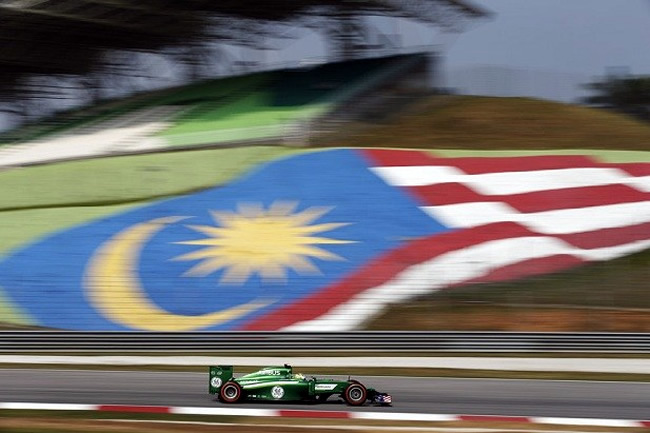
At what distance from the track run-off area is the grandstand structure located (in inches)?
482

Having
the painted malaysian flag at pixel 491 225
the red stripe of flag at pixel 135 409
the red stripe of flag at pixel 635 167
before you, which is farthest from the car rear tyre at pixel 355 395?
the red stripe of flag at pixel 635 167

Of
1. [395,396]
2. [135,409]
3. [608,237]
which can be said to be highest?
[608,237]

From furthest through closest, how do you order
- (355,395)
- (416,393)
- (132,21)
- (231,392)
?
1. (132,21)
2. (416,393)
3. (231,392)
4. (355,395)

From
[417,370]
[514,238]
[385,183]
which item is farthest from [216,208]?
[417,370]

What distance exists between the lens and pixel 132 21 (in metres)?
31.7

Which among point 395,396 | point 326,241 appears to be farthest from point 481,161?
point 395,396

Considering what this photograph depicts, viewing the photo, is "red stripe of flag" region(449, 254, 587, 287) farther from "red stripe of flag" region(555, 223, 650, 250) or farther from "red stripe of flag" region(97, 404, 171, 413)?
"red stripe of flag" region(97, 404, 171, 413)

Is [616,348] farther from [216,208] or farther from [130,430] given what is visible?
[130,430]

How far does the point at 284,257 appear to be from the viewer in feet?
75.5

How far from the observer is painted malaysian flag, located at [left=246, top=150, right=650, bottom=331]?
22.1 meters

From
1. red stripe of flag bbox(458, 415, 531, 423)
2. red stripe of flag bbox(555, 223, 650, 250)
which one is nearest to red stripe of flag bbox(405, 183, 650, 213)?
red stripe of flag bbox(555, 223, 650, 250)

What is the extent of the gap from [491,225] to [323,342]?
5.81 meters

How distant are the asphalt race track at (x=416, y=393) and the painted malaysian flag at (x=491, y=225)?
6221 mm

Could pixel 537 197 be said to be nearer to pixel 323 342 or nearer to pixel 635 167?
pixel 635 167
